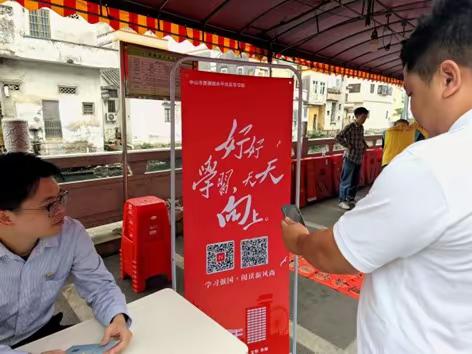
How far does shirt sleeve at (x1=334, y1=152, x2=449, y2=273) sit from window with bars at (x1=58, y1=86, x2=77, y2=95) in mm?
11745

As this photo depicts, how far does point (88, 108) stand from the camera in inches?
439

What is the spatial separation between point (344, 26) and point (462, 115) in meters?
3.49

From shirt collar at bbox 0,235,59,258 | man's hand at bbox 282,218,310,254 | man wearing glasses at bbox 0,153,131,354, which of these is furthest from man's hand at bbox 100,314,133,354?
man's hand at bbox 282,218,310,254


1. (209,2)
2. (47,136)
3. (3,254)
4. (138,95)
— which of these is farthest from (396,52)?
(47,136)

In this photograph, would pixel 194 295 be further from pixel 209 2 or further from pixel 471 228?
pixel 209 2

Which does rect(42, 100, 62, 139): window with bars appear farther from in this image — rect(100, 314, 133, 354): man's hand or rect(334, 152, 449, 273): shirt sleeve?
rect(334, 152, 449, 273): shirt sleeve

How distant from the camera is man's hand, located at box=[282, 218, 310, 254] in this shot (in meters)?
1.01

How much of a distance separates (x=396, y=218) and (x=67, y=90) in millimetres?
11949

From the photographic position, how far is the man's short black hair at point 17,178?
1.19 metres

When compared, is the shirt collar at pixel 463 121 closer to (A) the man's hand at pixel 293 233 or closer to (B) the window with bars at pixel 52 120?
(A) the man's hand at pixel 293 233

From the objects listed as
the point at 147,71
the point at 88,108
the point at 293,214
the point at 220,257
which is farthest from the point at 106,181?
the point at 88,108

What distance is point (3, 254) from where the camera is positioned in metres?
1.20

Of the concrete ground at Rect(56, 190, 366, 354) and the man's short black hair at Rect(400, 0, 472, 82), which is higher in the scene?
the man's short black hair at Rect(400, 0, 472, 82)

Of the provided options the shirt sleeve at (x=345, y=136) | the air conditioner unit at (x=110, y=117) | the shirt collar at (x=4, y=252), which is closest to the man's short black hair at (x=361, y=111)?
the shirt sleeve at (x=345, y=136)
